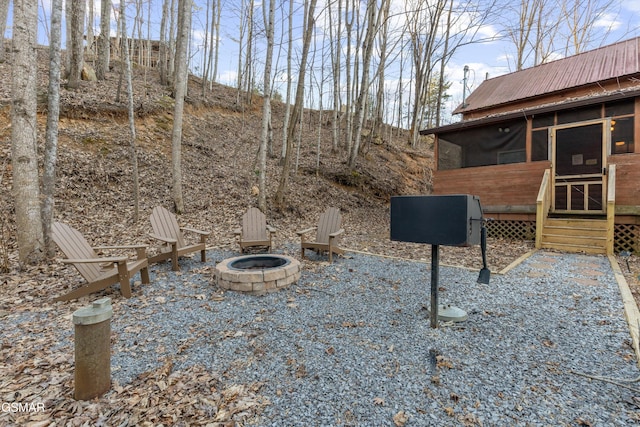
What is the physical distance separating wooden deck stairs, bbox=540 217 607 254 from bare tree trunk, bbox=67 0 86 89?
14026 mm

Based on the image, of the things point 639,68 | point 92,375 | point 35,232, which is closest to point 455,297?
point 92,375

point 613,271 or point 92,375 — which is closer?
point 92,375

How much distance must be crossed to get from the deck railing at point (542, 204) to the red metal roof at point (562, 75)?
3.75 metres

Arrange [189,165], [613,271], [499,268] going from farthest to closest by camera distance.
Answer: [189,165] < [499,268] < [613,271]

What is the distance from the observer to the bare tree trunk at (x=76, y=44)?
9.07m

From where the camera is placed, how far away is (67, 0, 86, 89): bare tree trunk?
357 inches

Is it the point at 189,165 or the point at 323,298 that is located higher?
the point at 189,165

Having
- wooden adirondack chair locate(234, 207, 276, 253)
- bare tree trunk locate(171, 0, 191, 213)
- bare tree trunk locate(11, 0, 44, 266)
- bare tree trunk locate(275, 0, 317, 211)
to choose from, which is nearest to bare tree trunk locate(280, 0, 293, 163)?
bare tree trunk locate(275, 0, 317, 211)

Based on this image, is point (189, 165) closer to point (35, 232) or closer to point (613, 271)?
point (35, 232)

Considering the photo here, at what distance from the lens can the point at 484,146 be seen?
28.7 feet

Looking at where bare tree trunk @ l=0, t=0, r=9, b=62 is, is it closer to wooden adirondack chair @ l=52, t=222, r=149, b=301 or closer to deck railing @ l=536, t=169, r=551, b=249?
wooden adirondack chair @ l=52, t=222, r=149, b=301

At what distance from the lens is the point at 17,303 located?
9.97 ft

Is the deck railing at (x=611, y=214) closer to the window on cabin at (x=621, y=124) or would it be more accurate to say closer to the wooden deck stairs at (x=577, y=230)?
the wooden deck stairs at (x=577, y=230)

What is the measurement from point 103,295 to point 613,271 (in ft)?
24.1
